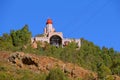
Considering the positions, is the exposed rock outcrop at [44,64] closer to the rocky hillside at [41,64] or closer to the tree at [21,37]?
the rocky hillside at [41,64]

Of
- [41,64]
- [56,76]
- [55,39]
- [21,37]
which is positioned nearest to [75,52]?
[55,39]

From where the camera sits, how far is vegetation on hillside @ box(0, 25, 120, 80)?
7882 cm

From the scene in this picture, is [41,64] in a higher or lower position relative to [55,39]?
lower

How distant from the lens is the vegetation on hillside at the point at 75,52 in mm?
78819

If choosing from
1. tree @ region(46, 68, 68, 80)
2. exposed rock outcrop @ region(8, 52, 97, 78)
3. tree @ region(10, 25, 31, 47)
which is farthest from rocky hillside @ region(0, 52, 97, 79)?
tree @ region(10, 25, 31, 47)

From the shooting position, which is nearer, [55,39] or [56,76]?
[56,76]

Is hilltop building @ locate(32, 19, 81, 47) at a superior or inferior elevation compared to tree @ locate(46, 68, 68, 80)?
superior

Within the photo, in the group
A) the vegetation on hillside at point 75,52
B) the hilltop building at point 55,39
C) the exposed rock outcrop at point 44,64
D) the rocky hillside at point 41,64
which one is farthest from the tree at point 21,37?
the exposed rock outcrop at point 44,64

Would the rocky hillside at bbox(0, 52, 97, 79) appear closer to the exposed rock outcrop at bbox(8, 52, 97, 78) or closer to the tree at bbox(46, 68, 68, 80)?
the exposed rock outcrop at bbox(8, 52, 97, 78)

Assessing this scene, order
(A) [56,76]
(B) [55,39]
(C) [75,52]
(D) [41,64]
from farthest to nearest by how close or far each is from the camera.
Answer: (B) [55,39], (C) [75,52], (D) [41,64], (A) [56,76]

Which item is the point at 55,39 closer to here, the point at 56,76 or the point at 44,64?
the point at 44,64

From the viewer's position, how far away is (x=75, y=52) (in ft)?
279

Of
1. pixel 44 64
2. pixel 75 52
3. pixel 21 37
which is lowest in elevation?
pixel 44 64

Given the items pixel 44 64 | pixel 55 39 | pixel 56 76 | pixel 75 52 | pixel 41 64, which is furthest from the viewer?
pixel 55 39
